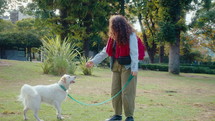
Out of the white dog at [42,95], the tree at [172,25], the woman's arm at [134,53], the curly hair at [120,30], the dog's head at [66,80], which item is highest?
the tree at [172,25]

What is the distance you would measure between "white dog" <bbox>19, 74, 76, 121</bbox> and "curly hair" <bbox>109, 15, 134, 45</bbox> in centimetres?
148

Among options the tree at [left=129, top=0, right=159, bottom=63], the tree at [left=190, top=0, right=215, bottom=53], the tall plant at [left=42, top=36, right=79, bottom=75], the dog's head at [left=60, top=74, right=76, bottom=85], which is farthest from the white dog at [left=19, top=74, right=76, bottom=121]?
the tree at [left=190, top=0, right=215, bottom=53]

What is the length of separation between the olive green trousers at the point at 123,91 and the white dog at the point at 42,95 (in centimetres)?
106

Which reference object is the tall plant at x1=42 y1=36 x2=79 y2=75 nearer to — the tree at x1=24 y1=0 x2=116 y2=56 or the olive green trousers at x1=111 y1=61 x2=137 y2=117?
the olive green trousers at x1=111 y1=61 x2=137 y2=117

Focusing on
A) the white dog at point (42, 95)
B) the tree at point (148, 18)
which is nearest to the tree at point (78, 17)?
the tree at point (148, 18)

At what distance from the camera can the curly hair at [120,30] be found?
4809 millimetres

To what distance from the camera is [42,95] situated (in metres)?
5.14

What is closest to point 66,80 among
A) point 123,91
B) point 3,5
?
point 123,91

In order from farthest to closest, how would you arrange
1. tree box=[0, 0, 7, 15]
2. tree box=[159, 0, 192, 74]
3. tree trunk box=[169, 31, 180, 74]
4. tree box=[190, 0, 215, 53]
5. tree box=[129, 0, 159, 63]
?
tree box=[129, 0, 159, 63], tree box=[190, 0, 215, 53], tree trunk box=[169, 31, 180, 74], tree box=[159, 0, 192, 74], tree box=[0, 0, 7, 15]

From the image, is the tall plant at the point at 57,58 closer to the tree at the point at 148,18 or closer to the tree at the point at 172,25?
the tree at the point at 172,25

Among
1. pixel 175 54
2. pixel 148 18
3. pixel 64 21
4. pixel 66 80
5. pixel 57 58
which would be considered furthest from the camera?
pixel 148 18

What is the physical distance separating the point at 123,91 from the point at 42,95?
68.0 inches

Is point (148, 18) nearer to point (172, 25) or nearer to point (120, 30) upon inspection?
point (172, 25)

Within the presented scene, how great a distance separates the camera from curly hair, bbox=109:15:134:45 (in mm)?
4809
